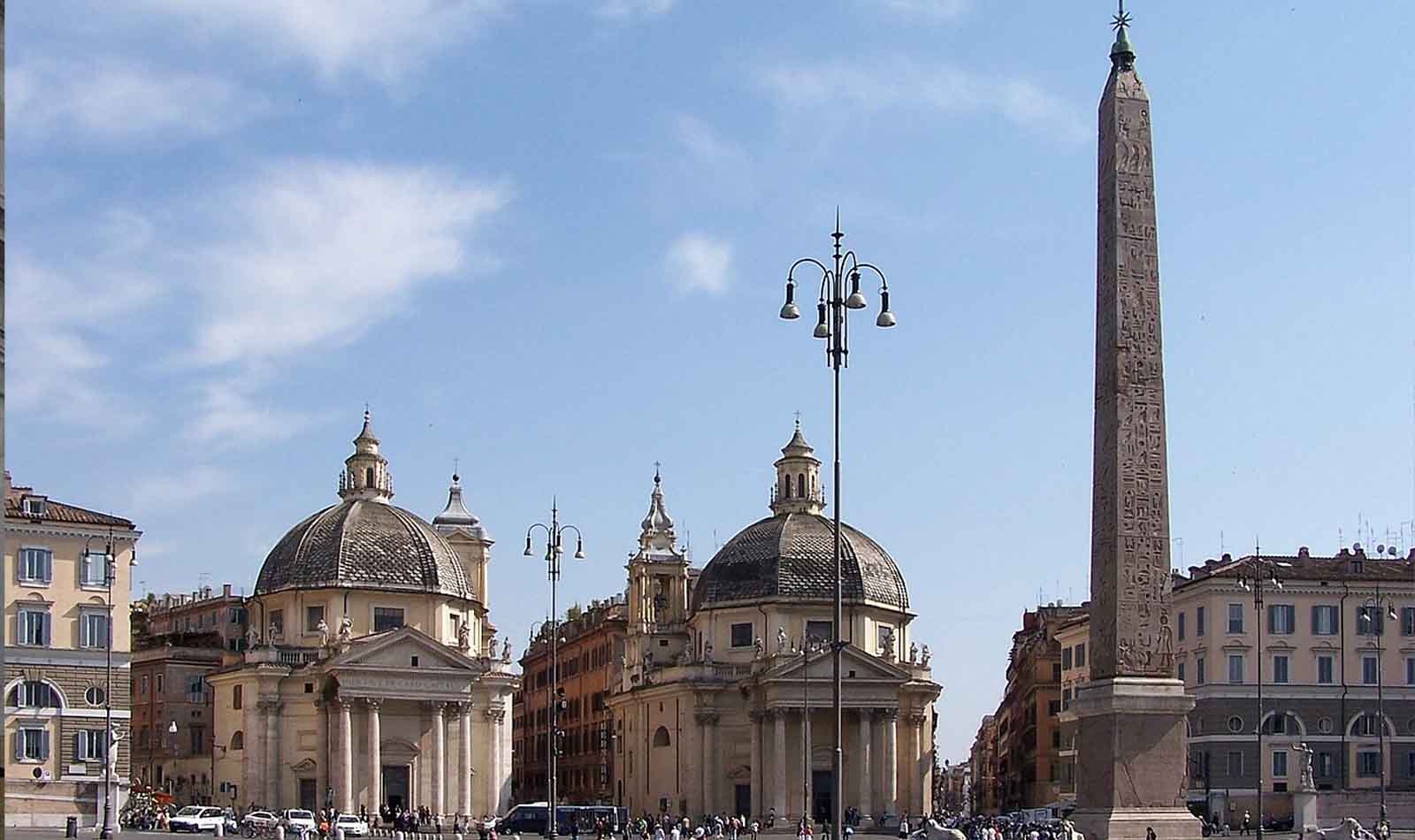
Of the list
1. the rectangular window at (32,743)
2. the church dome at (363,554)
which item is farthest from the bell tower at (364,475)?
the rectangular window at (32,743)

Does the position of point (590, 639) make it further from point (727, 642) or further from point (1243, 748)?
point (1243, 748)

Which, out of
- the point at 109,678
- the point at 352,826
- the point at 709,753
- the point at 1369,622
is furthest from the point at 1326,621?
the point at 109,678

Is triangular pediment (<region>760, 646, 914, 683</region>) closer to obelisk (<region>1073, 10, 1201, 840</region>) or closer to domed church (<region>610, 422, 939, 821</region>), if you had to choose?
domed church (<region>610, 422, 939, 821</region>)

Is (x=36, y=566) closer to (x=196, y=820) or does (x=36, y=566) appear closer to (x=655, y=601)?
(x=196, y=820)

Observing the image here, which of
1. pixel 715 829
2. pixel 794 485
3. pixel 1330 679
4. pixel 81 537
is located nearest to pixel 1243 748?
pixel 1330 679

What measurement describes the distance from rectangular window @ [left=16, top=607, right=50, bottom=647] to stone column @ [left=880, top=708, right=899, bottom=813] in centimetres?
3340

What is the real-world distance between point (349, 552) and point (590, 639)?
85.0 feet

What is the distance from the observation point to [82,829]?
194 ft

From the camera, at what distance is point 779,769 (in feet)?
267

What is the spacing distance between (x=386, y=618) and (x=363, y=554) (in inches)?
101

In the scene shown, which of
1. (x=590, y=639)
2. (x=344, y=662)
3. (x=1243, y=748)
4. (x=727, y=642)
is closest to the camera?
(x=1243, y=748)

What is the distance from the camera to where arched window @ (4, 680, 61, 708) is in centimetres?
6138

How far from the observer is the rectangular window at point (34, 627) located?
61.2 metres

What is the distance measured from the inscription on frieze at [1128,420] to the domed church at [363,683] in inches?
1964
